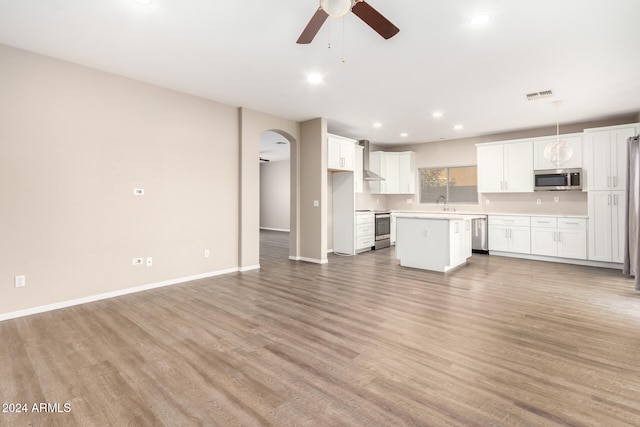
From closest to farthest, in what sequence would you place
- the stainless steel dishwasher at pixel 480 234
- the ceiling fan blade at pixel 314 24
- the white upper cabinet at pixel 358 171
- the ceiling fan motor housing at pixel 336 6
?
1. the ceiling fan motor housing at pixel 336 6
2. the ceiling fan blade at pixel 314 24
3. the stainless steel dishwasher at pixel 480 234
4. the white upper cabinet at pixel 358 171

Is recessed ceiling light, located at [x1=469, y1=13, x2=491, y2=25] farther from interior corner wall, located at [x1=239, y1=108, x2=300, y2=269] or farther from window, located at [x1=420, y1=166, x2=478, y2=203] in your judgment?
window, located at [x1=420, y1=166, x2=478, y2=203]

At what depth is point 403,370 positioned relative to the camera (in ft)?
7.20

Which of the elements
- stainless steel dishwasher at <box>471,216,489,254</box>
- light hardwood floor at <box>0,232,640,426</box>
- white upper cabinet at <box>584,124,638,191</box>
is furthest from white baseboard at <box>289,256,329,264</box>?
white upper cabinet at <box>584,124,638,191</box>

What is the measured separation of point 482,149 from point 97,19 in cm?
746

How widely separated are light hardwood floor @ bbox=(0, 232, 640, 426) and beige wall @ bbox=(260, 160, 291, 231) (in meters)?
8.28

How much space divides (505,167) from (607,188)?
1827 millimetres

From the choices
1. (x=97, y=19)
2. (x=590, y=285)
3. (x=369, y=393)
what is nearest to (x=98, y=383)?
(x=369, y=393)

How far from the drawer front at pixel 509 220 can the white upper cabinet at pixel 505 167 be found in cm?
63

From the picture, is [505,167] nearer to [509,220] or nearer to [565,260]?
[509,220]

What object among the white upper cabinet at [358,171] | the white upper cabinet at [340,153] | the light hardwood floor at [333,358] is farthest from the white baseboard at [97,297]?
the white upper cabinet at [358,171]

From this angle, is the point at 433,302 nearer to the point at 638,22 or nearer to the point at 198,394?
the point at 198,394

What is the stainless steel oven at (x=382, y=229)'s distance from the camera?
778 centimetres

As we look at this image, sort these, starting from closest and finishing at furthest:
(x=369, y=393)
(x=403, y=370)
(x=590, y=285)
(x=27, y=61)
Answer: (x=369, y=393) → (x=403, y=370) → (x=27, y=61) → (x=590, y=285)

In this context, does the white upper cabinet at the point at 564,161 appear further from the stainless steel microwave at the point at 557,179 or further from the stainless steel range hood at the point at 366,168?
the stainless steel range hood at the point at 366,168
